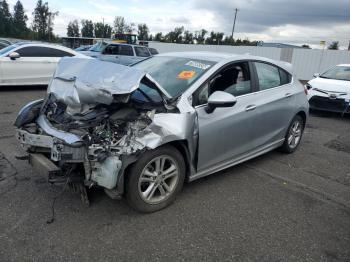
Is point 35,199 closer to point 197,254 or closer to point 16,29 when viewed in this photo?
point 197,254

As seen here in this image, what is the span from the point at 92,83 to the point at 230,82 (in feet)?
5.71

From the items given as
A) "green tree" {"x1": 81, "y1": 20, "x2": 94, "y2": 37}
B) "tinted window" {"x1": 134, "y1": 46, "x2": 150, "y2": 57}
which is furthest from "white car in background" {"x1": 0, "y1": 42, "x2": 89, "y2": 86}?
"green tree" {"x1": 81, "y1": 20, "x2": 94, "y2": 37}

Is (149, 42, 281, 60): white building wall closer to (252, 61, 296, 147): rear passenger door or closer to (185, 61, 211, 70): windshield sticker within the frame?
(252, 61, 296, 147): rear passenger door

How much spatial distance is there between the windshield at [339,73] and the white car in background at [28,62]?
301 inches

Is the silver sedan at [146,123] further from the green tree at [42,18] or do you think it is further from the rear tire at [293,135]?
the green tree at [42,18]

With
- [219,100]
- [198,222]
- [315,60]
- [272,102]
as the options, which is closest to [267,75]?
[272,102]

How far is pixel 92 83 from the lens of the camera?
3.18 meters

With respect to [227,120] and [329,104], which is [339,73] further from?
[227,120]

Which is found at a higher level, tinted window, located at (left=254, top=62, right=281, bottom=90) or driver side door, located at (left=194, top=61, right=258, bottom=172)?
tinted window, located at (left=254, top=62, right=281, bottom=90)

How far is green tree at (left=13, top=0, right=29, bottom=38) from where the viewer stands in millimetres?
72188

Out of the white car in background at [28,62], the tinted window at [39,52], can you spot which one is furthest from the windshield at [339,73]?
the tinted window at [39,52]

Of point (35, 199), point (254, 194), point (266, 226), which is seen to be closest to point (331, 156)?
point (254, 194)

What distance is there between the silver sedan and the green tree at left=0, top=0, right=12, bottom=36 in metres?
77.0

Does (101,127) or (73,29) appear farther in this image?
(73,29)
